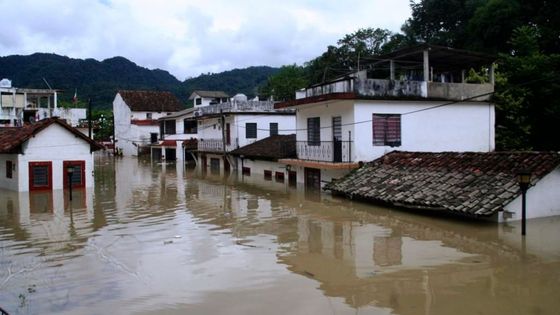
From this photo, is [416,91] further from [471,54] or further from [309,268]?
[309,268]

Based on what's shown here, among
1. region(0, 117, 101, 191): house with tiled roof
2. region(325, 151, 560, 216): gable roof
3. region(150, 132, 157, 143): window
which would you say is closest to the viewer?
region(325, 151, 560, 216): gable roof

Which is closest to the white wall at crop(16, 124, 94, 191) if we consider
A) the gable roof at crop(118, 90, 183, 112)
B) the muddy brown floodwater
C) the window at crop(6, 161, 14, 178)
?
the window at crop(6, 161, 14, 178)

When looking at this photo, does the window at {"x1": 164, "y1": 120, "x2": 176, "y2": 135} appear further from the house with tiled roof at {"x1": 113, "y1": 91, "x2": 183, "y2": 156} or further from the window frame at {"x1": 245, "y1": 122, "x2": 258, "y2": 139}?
the window frame at {"x1": 245, "y1": 122, "x2": 258, "y2": 139}

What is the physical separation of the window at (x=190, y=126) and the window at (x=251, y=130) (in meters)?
14.2

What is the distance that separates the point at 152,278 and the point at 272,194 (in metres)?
13.9

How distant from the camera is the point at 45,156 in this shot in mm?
25078

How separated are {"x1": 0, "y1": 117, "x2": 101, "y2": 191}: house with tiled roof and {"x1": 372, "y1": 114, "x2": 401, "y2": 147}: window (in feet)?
46.3

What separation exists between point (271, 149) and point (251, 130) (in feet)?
24.7

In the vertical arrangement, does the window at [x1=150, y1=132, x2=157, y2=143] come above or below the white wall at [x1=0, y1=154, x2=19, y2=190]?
above

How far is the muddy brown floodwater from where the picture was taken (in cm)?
830

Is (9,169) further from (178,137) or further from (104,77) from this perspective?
(104,77)

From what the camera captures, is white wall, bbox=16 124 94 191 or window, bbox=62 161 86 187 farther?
window, bbox=62 161 86 187

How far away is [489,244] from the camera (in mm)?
12164

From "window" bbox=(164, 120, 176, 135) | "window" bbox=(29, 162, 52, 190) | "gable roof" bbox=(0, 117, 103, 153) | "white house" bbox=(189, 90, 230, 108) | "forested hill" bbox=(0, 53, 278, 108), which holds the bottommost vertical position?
"window" bbox=(29, 162, 52, 190)
